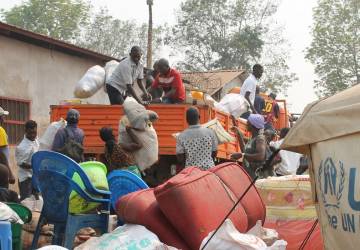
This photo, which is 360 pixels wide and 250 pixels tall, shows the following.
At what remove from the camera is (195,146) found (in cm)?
770

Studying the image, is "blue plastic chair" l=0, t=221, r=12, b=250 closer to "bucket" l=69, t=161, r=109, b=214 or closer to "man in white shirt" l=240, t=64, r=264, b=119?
"bucket" l=69, t=161, r=109, b=214

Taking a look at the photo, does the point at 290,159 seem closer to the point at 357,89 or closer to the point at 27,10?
the point at 357,89

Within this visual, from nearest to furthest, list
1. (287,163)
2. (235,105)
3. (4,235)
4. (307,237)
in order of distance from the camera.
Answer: (4,235) → (307,237) → (287,163) → (235,105)

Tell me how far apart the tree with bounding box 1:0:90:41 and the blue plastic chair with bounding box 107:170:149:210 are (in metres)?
53.2

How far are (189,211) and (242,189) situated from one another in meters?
0.91

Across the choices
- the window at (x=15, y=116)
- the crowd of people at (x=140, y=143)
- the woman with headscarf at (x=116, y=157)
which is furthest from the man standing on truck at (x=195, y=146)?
the window at (x=15, y=116)

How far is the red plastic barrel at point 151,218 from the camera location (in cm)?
473

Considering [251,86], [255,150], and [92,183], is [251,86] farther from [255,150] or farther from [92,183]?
[92,183]

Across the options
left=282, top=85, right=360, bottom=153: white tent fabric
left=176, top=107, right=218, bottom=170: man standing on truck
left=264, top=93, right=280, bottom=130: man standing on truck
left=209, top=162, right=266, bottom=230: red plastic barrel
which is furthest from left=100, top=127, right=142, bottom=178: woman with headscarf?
left=264, top=93, right=280, bottom=130: man standing on truck

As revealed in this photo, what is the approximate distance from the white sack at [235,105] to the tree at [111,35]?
1983 inches

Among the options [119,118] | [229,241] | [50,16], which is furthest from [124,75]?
[50,16]

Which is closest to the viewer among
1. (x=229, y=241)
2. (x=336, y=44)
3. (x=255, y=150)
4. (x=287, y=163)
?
(x=229, y=241)

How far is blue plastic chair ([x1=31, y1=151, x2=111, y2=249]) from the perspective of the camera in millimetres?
5609

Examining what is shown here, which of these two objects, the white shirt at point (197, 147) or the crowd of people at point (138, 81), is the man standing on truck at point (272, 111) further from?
the white shirt at point (197, 147)
